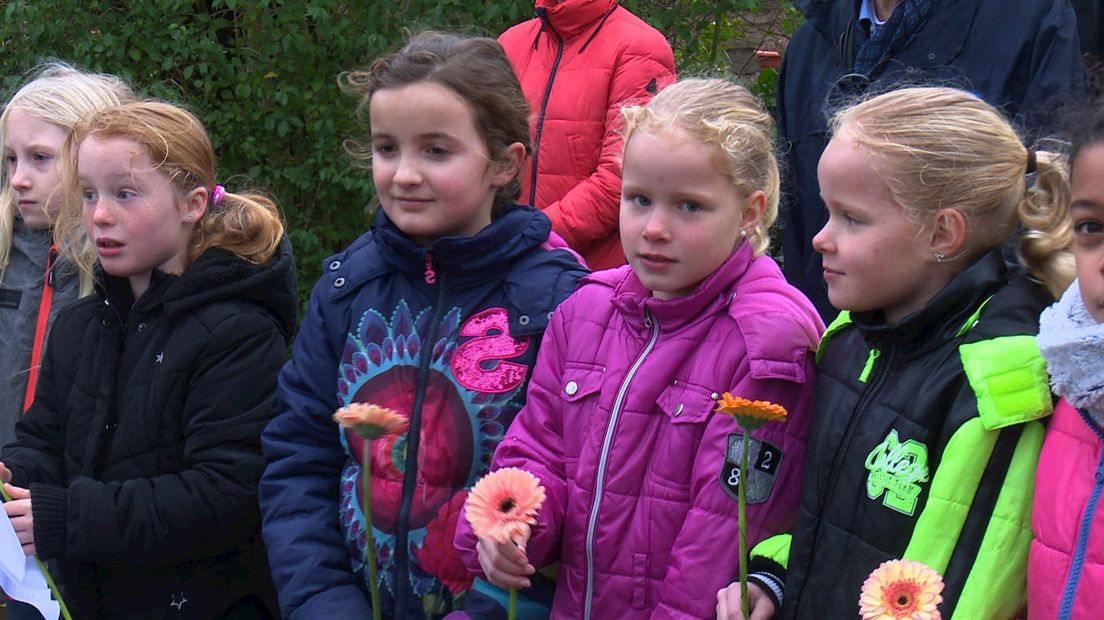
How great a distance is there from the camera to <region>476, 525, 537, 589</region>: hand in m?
1.96

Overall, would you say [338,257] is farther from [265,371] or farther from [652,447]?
[652,447]

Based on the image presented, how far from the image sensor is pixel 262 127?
21.0 ft

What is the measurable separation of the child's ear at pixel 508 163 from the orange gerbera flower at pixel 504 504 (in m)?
1.05

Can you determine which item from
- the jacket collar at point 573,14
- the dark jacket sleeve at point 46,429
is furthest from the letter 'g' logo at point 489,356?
the jacket collar at point 573,14

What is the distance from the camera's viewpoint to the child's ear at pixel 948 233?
213 cm

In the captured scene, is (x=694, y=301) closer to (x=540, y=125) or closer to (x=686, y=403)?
(x=686, y=403)

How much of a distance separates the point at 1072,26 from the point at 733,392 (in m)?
1.63

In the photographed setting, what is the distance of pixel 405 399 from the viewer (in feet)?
8.77

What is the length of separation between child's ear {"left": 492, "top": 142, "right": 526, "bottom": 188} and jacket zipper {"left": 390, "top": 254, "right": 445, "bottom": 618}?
0.35 metres

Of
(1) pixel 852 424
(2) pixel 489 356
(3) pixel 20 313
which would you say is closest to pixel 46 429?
(3) pixel 20 313

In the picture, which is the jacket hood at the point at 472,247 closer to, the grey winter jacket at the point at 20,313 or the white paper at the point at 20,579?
the white paper at the point at 20,579

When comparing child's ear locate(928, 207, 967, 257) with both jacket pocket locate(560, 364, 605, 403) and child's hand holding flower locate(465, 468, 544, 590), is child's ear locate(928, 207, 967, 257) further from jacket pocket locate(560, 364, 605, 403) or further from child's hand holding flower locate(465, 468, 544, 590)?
child's hand holding flower locate(465, 468, 544, 590)

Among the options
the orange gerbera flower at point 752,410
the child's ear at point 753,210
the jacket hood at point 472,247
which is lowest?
the jacket hood at point 472,247

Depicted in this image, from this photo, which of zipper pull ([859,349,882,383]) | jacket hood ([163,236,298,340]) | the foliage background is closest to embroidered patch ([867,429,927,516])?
zipper pull ([859,349,882,383])
